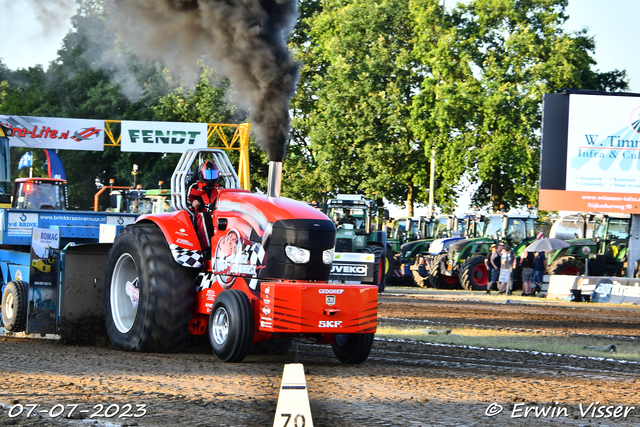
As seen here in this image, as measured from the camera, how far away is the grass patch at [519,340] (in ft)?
40.3

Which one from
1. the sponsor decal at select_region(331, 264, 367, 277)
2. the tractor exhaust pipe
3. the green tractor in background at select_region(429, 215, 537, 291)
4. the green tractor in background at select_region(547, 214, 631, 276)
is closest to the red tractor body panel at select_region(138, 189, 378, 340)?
the tractor exhaust pipe

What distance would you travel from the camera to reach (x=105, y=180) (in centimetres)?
4638

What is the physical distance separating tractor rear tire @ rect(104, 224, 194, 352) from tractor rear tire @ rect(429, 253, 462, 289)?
22.0 metres

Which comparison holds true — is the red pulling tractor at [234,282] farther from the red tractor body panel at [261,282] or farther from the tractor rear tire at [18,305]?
the tractor rear tire at [18,305]

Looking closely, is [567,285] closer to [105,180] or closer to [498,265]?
[498,265]

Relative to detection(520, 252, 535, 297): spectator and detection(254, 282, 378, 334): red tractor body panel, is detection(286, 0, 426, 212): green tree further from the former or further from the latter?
detection(254, 282, 378, 334): red tractor body panel

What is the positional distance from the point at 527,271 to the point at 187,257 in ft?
66.2

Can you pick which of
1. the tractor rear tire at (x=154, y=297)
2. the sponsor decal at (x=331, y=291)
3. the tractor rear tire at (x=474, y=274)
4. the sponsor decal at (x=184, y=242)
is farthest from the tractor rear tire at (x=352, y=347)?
the tractor rear tire at (x=474, y=274)

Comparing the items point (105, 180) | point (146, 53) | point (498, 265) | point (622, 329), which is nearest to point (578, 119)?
point (498, 265)

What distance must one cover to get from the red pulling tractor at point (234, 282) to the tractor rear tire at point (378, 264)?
46.2 ft

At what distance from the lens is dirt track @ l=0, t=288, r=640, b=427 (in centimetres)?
639

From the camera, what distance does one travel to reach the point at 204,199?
998 centimetres

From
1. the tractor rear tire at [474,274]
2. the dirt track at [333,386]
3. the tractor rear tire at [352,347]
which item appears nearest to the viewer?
the dirt track at [333,386]

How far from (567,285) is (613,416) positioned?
67.7ft
